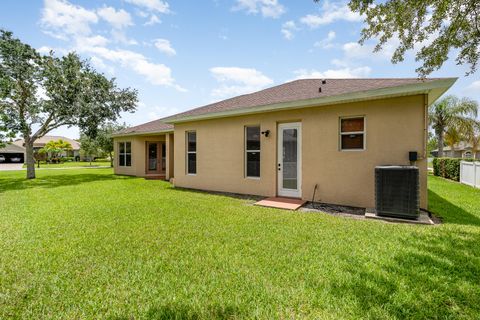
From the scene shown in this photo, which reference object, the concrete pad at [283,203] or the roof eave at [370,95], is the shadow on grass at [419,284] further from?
the roof eave at [370,95]

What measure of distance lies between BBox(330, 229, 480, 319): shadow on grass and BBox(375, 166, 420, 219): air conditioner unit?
1.50 metres

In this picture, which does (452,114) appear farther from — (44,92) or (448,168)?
(44,92)

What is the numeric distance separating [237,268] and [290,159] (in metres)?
5.26

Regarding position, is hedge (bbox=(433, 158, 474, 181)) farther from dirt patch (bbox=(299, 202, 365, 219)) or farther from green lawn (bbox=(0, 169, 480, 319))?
dirt patch (bbox=(299, 202, 365, 219))

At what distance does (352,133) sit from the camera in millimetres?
6703

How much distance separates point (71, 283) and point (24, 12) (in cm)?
1079

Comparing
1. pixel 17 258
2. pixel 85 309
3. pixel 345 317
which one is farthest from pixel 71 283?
pixel 345 317

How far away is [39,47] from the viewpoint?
573 inches

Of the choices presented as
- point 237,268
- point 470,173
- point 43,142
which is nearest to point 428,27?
point 237,268

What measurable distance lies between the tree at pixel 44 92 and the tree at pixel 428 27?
16.8m

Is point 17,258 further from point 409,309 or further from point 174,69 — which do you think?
point 174,69

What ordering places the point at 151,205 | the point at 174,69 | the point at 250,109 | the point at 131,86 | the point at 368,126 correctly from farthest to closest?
1. the point at 131,86
2. the point at 174,69
3. the point at 250,109
4. the point at 151,205
5. the point at 368,126

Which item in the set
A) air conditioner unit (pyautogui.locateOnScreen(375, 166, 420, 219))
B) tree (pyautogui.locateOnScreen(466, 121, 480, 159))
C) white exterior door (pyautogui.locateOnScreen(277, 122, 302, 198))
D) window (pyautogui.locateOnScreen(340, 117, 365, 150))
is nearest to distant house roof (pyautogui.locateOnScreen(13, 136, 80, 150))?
white exterior door (pyautogui.locateOnScreen(277, 122, 302, 198))

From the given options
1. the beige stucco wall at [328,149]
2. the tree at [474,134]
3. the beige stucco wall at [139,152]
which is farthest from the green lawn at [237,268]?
the tree at [474,134]
